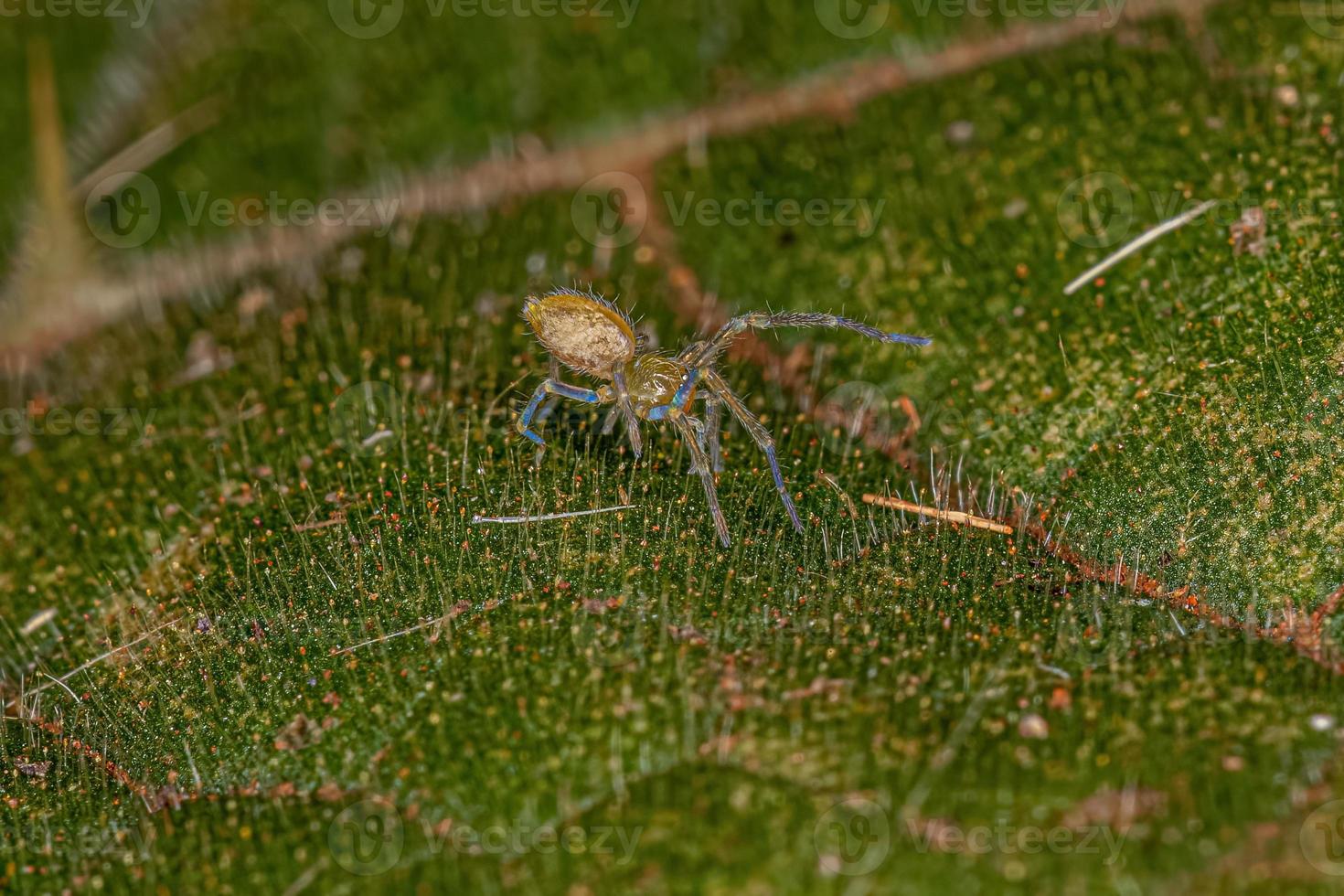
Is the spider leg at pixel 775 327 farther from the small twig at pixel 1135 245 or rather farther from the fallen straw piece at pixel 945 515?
the fallen straw piece at pixel 945 515

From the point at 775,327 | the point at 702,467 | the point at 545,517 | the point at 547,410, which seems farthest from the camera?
the point at 775,327

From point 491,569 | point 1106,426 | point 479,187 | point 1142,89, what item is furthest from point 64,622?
point 1142,89

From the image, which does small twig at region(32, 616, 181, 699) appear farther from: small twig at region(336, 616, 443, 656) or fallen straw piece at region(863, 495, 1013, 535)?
fallen straw piece at region(863, 495, 1013, 535)

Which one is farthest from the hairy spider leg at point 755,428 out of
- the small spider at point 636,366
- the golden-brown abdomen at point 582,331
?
the golden-brown abdomen at point 582,331

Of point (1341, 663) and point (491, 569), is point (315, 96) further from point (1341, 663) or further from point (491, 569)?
point (1341, 663)

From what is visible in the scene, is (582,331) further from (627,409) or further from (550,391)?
(627,409)

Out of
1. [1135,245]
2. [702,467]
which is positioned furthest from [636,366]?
[1135,245]

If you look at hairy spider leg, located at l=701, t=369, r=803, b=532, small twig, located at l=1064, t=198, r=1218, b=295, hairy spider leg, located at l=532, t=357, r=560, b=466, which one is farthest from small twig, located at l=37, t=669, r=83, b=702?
small twig, located at l=1064, t=198, r=1218, b=295
